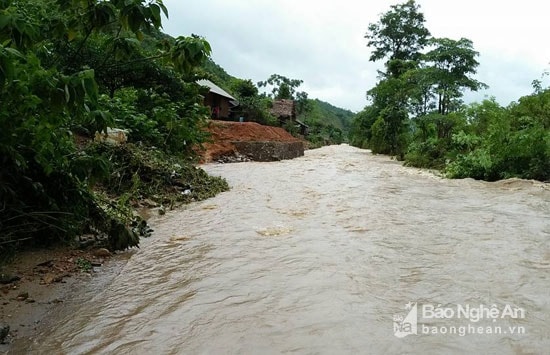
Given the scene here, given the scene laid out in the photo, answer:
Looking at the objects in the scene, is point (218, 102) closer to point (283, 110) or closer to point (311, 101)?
point (283, 110)

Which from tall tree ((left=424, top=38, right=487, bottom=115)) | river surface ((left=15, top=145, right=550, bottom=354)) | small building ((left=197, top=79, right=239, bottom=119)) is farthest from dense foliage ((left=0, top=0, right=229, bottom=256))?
small building ((left=197, top=79, right=239, bottom=119))

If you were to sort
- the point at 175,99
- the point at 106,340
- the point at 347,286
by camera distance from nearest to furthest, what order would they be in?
the point at 106,340 → the point at 347,286 → the point at 175,99

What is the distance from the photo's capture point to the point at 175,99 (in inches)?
556

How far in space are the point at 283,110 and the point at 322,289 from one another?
37020 millimetres

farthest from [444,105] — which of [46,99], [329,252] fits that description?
[46,99]

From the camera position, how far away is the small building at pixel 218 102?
26.0m

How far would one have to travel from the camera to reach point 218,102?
27562 millimetres

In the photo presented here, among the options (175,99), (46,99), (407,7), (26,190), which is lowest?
(26,190)

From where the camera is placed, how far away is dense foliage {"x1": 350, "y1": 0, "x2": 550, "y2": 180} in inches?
427

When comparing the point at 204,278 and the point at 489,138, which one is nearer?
the point at 204,278

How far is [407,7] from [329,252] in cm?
3685

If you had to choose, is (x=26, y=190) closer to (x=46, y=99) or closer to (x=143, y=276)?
(x=143, y=276)
